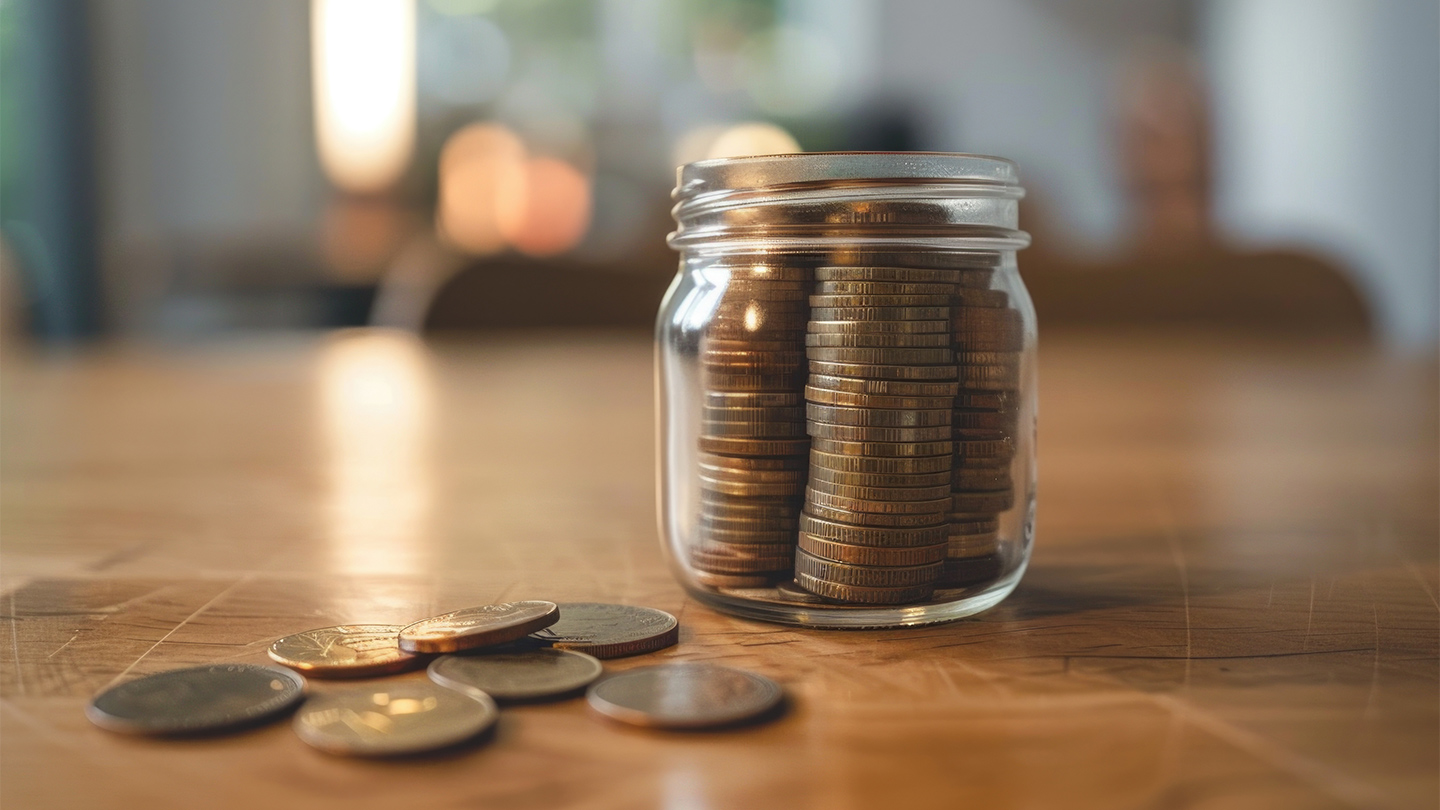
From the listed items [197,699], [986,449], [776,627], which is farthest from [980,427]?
[197,699]

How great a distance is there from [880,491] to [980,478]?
7 centimetres

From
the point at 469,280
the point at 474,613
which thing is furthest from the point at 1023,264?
the point at 474,613

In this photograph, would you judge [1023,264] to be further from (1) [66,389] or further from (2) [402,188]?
(2) [402,188]

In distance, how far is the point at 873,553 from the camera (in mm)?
542

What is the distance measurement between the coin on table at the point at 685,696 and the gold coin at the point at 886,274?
182 millimetres

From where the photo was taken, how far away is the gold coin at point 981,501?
0.58 meters

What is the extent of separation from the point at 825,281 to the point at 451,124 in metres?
6.73

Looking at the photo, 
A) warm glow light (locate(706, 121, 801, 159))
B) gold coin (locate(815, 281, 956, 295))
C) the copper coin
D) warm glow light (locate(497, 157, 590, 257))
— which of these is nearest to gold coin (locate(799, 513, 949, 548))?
the copper coin

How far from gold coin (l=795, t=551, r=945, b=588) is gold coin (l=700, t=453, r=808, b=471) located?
45 millimetres

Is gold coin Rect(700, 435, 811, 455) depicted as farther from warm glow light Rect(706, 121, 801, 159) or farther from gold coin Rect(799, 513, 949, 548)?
warm glow light Rect(706, 121, 801, 159)

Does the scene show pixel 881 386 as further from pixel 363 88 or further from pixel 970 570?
pixel 363 88

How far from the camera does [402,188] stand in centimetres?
677

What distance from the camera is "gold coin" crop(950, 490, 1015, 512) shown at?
1.89ft

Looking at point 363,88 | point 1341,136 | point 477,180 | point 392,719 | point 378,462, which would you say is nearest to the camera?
point 392,719
